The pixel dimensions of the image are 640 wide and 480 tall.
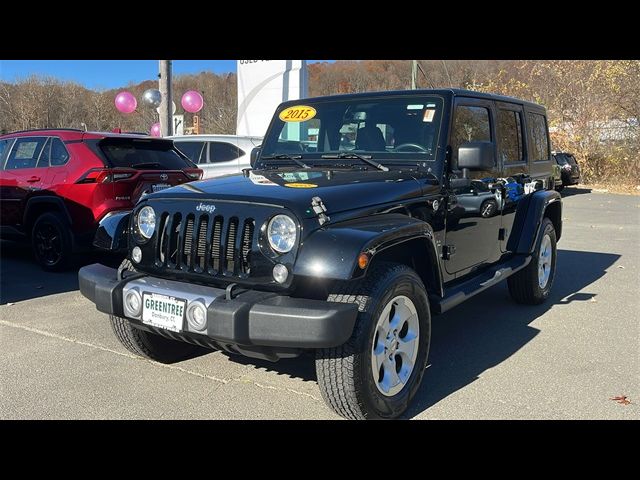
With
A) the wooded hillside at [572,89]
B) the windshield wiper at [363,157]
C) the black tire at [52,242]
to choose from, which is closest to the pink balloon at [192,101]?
the wooded hillside at [572,89]

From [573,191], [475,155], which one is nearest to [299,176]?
[475,155]

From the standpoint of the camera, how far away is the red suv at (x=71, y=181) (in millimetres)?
6477

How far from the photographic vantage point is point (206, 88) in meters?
39.0

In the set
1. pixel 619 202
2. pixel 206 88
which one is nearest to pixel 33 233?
pixel 619 202

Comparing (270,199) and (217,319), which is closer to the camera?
(217,319)

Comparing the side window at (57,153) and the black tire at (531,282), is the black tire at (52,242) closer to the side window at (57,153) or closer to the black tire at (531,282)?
the side window at (57,153)

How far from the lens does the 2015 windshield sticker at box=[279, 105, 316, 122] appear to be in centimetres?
450

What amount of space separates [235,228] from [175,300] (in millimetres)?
499

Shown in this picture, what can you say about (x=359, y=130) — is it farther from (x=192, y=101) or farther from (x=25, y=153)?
(x=192, y=101)

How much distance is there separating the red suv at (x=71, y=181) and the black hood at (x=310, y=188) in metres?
3.15

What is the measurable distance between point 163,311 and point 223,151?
7.66m

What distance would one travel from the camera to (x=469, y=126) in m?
4.32
